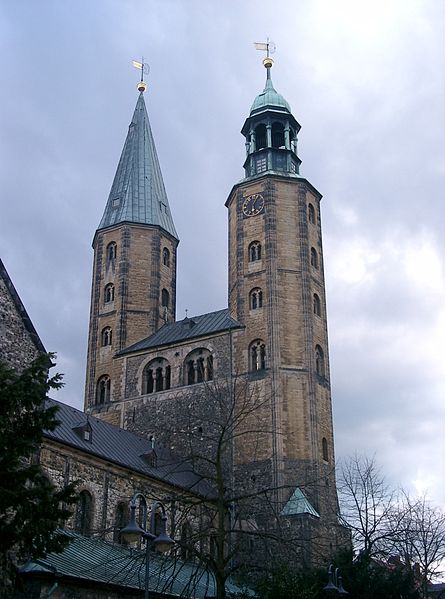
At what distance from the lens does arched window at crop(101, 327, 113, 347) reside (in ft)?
182

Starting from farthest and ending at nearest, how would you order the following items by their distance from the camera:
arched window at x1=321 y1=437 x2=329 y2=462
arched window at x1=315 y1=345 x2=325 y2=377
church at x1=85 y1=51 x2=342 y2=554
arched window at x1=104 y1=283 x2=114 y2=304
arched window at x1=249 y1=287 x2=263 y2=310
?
arched window at x1=104 y1=283 x2=114 y2=304 → arched window at x1=249 y1=287 x2=263 y2=310 → arched window at x1=315 y1=345 x2=325 y2=377 → arched window at x1=321 y1=437 x2=329 y2=462 → church at x1=85 y1=51 x2=342 y2=554

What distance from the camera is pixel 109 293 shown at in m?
57.2

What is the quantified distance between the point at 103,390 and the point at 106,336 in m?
4.01

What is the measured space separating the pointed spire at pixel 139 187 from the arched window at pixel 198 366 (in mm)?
12737

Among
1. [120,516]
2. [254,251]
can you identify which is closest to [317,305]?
[254,251]

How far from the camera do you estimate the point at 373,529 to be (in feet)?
107

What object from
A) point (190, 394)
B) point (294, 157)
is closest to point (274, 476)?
point (190, 394)

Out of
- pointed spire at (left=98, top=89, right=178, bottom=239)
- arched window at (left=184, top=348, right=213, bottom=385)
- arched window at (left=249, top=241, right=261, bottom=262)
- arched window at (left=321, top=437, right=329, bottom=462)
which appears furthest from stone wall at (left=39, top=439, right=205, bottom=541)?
pointed spire at (left=98, top=89, right=178, bottom=239)

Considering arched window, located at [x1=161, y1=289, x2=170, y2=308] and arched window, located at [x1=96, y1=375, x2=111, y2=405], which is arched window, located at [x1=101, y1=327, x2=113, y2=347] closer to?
arched window, located at [x1=96, y1=375, x2=111, y2=405]

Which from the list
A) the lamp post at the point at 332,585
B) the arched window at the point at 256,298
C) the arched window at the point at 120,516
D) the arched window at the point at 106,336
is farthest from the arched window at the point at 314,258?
the lamp post at the point at 332,585

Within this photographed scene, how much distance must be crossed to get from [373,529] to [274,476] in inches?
472

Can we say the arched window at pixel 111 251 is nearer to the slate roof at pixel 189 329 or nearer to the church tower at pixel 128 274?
the church tower at pixel 128 274

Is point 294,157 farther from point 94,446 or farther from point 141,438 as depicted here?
point 94,446

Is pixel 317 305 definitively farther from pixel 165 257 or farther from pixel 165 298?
pixel 165 257
